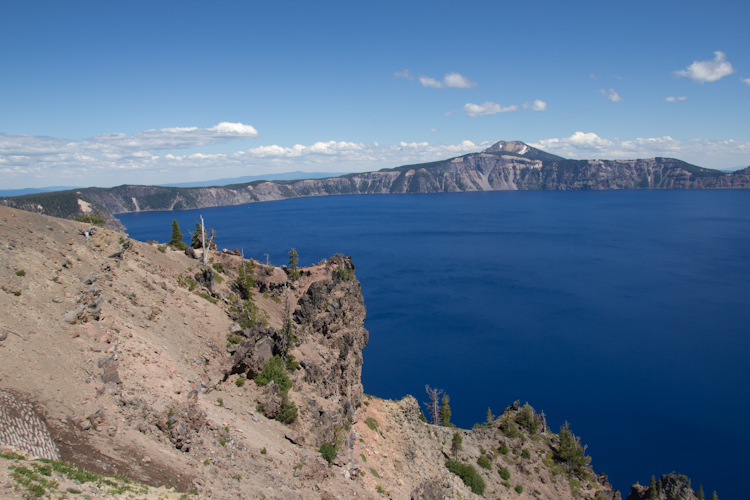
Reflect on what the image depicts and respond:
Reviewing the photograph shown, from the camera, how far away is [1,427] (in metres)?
17.1

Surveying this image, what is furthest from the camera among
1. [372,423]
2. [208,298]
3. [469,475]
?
[469,475]

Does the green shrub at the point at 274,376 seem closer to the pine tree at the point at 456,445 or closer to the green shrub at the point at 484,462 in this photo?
the pine tree at the point at 456,445

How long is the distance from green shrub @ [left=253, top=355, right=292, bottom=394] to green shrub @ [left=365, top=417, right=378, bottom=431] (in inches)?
478

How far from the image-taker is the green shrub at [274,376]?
33.6 metres

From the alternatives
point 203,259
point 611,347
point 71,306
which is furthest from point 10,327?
point 611,347

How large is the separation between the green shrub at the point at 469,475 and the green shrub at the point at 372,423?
904cm

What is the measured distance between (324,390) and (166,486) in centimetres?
2053

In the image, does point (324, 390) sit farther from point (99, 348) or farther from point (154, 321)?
point (99, 348)

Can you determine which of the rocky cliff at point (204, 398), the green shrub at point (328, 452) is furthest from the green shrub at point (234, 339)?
the green shrub at point (328, 452)

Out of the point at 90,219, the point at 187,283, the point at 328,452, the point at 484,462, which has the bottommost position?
the point at 484,462

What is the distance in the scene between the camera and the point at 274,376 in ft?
112

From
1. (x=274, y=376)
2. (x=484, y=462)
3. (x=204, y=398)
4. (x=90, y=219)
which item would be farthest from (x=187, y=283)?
(x=484, y=462)

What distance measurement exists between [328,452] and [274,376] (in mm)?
7640

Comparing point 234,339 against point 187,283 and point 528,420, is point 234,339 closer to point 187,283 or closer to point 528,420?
point 187,283
